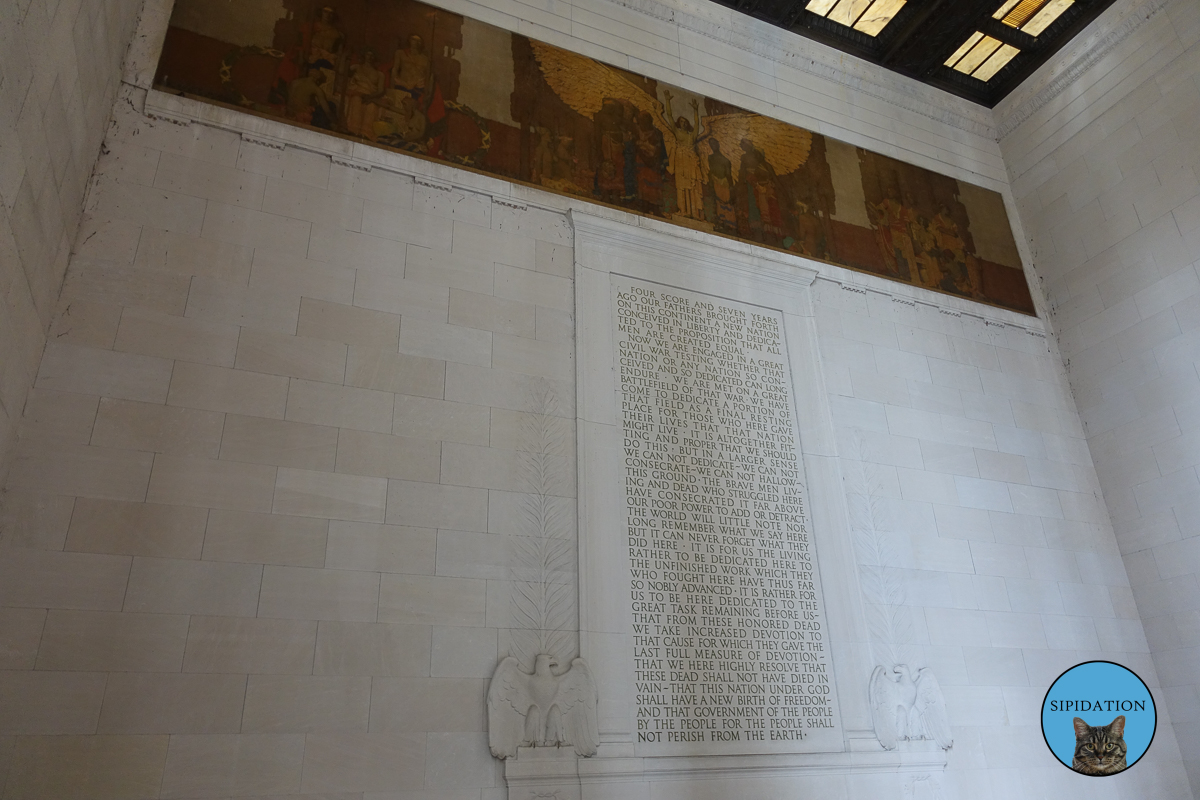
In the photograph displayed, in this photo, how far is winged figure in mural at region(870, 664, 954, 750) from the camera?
6.65m

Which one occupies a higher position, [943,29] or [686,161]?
[943,29]

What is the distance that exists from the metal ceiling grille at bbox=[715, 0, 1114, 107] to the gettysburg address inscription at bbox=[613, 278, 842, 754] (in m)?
4.50

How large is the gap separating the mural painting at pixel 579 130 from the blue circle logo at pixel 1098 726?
14.1ft

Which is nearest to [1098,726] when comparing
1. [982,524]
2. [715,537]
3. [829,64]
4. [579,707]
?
[982,524]

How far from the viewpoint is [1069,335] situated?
32.7 ft

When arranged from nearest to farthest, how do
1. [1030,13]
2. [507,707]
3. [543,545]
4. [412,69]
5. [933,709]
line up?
[507,707], [543,545], [933,709], [412,69], [1030,13]

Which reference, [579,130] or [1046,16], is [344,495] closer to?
[579,130]

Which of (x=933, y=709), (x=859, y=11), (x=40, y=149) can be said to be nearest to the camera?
(x=40, y=149)

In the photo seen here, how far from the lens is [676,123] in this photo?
887 centimetres

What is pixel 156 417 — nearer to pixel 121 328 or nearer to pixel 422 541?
pixel 121 328

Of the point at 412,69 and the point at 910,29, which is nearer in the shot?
the point at 412,69

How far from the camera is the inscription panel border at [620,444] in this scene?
606 cm

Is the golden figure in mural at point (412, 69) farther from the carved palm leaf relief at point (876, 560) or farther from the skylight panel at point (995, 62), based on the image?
the skylight panel at point (995, 62)

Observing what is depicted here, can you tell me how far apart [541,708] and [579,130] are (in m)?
5.39
